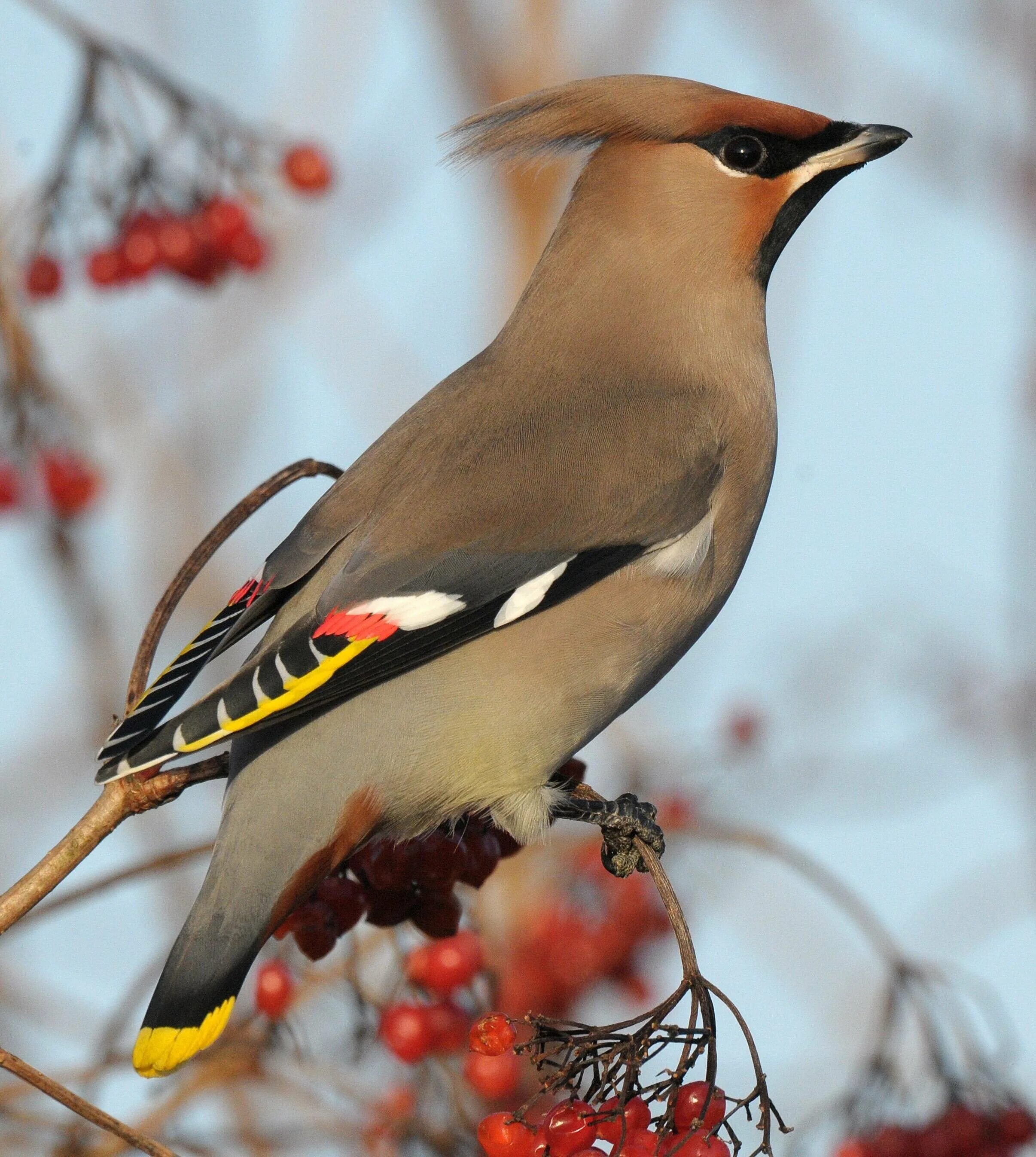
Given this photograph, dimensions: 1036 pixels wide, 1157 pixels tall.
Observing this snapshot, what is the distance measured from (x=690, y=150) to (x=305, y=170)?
1177 mm

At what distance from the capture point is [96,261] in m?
4.41

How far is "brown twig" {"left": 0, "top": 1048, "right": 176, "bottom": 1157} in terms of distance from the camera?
193cm

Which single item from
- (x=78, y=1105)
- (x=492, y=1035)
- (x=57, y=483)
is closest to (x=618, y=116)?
(x=57, y=483)

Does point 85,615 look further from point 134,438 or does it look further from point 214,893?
point 214,893

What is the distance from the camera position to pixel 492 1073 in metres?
2.96

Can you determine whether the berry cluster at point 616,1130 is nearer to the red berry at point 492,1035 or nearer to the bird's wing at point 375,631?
the red berry at point 492,1035

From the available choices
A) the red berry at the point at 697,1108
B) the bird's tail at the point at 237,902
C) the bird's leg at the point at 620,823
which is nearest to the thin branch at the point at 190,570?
the bird's tail at the point at 237,902

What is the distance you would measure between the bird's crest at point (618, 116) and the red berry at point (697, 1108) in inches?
78.8

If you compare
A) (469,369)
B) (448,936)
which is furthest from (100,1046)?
(469,369)

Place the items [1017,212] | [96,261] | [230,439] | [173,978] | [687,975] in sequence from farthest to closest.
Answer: [230,439], [1017,212], [96,261], [173,978], [687,975]

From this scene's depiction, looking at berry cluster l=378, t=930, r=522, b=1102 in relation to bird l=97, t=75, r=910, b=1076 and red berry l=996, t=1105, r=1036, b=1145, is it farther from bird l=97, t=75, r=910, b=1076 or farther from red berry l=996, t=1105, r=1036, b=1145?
red berry l=996, t=1105, r=1036, b=1145

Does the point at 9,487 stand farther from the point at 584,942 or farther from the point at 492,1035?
the point at 492,1035

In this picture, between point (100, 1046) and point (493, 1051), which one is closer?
point (493, 1051)

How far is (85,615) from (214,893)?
2.24m
